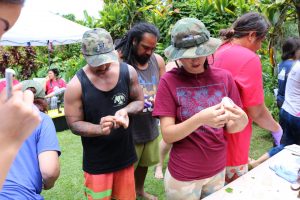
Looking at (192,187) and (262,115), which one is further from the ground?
(262,115)

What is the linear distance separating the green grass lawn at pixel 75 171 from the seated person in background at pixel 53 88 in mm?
1287

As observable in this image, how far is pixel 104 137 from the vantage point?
2217 millimetres

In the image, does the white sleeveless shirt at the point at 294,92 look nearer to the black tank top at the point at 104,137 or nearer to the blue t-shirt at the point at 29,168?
the black tank top at the point at 104,137

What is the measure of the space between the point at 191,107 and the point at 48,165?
877 mm

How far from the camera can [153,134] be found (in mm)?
2957

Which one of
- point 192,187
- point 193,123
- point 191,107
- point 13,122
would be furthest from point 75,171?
point 13,122

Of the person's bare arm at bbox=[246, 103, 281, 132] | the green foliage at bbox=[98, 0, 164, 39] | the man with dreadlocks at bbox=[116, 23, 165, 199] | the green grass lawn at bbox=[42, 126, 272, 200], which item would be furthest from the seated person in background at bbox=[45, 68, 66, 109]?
the person's bare arm at bbox=[246, 103, 281, 132]

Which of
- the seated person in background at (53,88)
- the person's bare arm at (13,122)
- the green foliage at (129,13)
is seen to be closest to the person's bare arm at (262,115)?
the person's bare arm at (13,122)

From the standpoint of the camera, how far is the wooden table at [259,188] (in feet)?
5.90

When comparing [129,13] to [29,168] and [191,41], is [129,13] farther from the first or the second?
[29,168]

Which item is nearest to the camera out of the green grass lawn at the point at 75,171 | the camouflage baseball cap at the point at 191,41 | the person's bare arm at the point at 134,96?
the camouflage baseball cap at the point at 191,41

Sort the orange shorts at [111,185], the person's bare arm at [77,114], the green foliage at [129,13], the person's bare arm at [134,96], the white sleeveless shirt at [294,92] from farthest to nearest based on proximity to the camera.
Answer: the green foliage at [129,13] < the white sleeveless shirt at [294,92] < the person's bare arm at [134,96] < the orange shorts at [111,185] < the person's bare arm at [77,114]

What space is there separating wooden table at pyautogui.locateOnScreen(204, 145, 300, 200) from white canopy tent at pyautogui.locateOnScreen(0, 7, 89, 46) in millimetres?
6887

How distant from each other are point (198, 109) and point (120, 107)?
649mm
